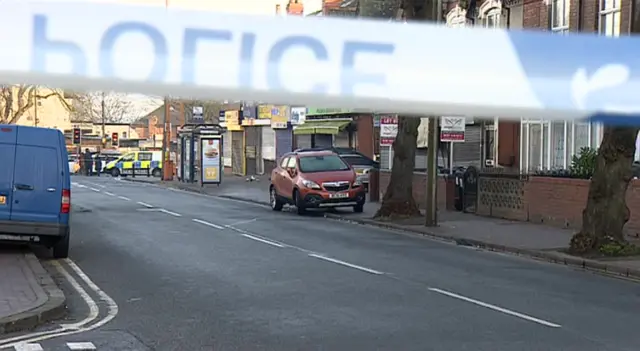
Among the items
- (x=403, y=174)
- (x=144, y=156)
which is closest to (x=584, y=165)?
(x=403, y=174)

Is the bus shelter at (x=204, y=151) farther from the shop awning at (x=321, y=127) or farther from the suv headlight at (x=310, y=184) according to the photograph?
the suv headlight at (x=310, y=184)

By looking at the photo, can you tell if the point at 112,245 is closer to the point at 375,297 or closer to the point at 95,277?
the point at 95,277

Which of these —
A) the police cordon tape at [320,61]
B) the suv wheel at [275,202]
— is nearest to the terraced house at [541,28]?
the suv wheel at [275,202]

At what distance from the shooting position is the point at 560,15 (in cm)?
2689

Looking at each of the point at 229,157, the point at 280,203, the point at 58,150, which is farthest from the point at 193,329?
the point at 229,157

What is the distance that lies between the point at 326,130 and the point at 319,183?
→ 18455 mm

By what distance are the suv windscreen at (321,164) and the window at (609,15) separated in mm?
8482

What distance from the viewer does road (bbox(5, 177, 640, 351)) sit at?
8094 millimetres

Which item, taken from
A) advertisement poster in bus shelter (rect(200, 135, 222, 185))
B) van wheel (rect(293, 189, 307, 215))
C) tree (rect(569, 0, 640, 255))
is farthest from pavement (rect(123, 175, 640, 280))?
advertisement poster in bus shelter (rect(200, 135, 222, 185))

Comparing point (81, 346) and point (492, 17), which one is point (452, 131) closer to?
point (492, 17)

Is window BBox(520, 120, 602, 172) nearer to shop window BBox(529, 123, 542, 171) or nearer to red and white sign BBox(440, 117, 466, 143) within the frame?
shop window BBox(529, 123, 542, 171)

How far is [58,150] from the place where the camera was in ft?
45.6

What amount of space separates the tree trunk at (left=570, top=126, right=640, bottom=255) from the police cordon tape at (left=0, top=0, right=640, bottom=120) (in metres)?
12.9

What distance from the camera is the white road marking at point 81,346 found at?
7633 millimetres
